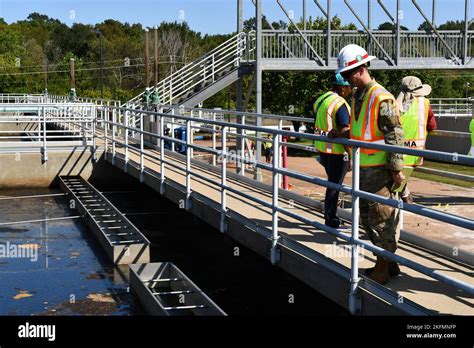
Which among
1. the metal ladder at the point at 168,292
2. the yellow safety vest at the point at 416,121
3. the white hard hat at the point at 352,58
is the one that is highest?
the white hard hat at the point at 352,58

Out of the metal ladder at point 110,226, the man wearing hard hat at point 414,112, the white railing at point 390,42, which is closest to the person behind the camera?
the man wearing hard hat at point 414,112

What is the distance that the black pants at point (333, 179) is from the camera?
8.22m

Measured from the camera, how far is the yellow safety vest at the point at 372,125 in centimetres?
619

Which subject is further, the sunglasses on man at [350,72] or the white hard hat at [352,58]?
the sunglasses on man at [350,72]

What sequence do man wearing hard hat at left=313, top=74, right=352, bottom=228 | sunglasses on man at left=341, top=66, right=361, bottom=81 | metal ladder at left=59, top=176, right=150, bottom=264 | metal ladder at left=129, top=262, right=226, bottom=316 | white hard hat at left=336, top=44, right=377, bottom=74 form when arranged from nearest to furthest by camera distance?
white hard hat at left=336, top=44, right=377, bottom=74, sunglasses on man at left=341, top=66, right=361, bottom=81, metal ladder at left=129, top=262, right=226, bottom=316, man wearing hard hat at left=313, top=74, right=352, bottom=228, metal ladder at left=59, top=176, right=150, bottom=264

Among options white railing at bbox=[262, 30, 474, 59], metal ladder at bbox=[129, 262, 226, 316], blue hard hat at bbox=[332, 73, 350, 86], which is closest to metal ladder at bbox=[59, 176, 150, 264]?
metal ladder at bbox=[129, 262, 226, 316]

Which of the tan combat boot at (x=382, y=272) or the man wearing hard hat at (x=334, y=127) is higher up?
the man wearing hard hat at (x=334, y=127)

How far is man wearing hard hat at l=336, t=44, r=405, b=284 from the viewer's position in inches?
241

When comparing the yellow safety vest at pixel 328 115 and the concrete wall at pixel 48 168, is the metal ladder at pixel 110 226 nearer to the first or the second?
the concrete wall at pixel 48 168

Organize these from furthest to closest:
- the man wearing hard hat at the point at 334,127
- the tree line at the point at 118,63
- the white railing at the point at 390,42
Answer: the tree line at the point at 118,63 < the white railing at the point at 390,42 < the man wearing hard hat at the point at 334,127

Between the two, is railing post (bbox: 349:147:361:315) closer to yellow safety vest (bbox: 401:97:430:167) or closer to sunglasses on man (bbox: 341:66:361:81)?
sunglasses on man (bbox: 341:66:361:81)

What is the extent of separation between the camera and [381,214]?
20.2ft

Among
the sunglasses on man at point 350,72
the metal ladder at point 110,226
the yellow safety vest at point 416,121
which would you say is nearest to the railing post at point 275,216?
the yellow safety vest at point 416,121

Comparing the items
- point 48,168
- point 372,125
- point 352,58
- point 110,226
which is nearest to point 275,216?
point 372,125
